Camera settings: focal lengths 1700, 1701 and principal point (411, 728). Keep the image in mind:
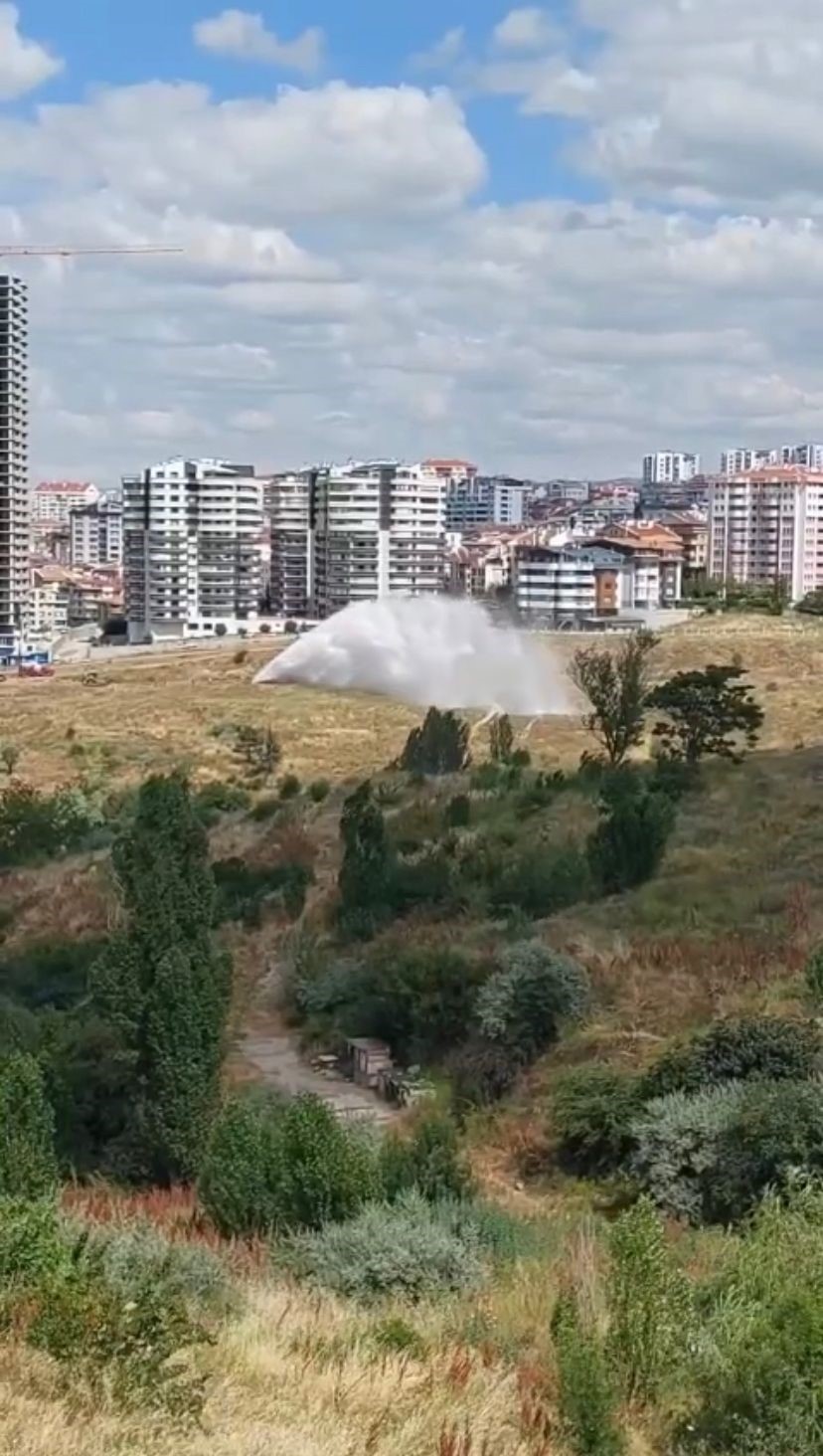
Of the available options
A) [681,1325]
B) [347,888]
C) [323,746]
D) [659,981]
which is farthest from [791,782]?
[681,1325]

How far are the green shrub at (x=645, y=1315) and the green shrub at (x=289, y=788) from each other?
984 inches

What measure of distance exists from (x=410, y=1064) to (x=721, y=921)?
365 centimetres

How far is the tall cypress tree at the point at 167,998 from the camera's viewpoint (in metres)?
11.4

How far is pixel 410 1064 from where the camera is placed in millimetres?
14664

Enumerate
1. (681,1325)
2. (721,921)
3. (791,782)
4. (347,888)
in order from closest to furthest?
(681,1325)
(721,921)
(347,888)
(791,782)

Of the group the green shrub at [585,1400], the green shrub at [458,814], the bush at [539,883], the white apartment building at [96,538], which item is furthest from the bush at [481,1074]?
the white apartment building at [96,538]

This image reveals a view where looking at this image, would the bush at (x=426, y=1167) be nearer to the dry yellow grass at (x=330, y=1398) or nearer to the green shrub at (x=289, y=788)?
the dry yellow grass at (x=330, y=1398)

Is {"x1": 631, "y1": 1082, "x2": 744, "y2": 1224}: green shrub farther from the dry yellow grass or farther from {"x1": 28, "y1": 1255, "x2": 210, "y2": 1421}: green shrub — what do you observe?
{"x1": 28, "y1": 1255, "x2": 210, "y2": 1421}: green shrub

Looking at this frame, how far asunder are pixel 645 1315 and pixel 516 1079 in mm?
7876

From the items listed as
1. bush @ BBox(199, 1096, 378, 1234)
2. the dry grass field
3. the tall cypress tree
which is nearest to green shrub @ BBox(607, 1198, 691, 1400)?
bush @ BBox(199, 1096, 378, 1234)

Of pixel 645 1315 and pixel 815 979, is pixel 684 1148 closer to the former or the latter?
pixel 815 979

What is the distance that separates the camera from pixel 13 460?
316 feet

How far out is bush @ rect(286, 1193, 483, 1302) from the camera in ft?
22.7

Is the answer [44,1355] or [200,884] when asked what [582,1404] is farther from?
[200,884]
